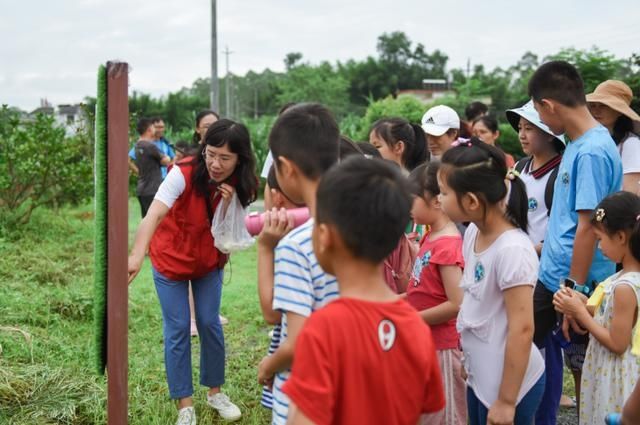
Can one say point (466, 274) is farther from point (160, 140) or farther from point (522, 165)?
point (160, 140)

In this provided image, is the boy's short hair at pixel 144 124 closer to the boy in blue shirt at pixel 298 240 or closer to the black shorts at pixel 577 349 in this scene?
the black shorts at pixel 577 349

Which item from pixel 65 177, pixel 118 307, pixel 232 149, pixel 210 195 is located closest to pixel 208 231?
pixel 210 195

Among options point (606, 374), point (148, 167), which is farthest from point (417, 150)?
point (148, 167)

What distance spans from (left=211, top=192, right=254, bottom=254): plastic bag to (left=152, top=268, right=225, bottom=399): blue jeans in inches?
10.9

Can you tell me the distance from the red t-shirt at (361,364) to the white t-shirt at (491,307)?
0.70 m

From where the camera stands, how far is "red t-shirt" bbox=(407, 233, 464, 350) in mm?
2541

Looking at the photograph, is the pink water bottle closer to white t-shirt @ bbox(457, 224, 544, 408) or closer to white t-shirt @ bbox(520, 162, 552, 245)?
white t-shirt @ bbox(457, 224, 544, 408)

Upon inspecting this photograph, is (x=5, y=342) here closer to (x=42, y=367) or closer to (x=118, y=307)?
(x=42, y=367)

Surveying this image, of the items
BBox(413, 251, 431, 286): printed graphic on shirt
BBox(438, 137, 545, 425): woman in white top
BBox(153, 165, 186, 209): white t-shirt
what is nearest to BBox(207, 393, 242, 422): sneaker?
BBox(153, 165, 186, 209): white t-shirt

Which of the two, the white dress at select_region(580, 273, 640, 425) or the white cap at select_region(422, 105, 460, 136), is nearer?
the white dress at select_region(580, 273, 640, 425)

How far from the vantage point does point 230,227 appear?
10.8ft

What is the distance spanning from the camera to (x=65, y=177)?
9.99 m

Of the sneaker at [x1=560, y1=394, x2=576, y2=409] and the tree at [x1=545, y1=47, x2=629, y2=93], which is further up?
the tree at [x1=545, y1=47, x2=629, y2=93]

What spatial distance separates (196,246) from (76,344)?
1669mm
